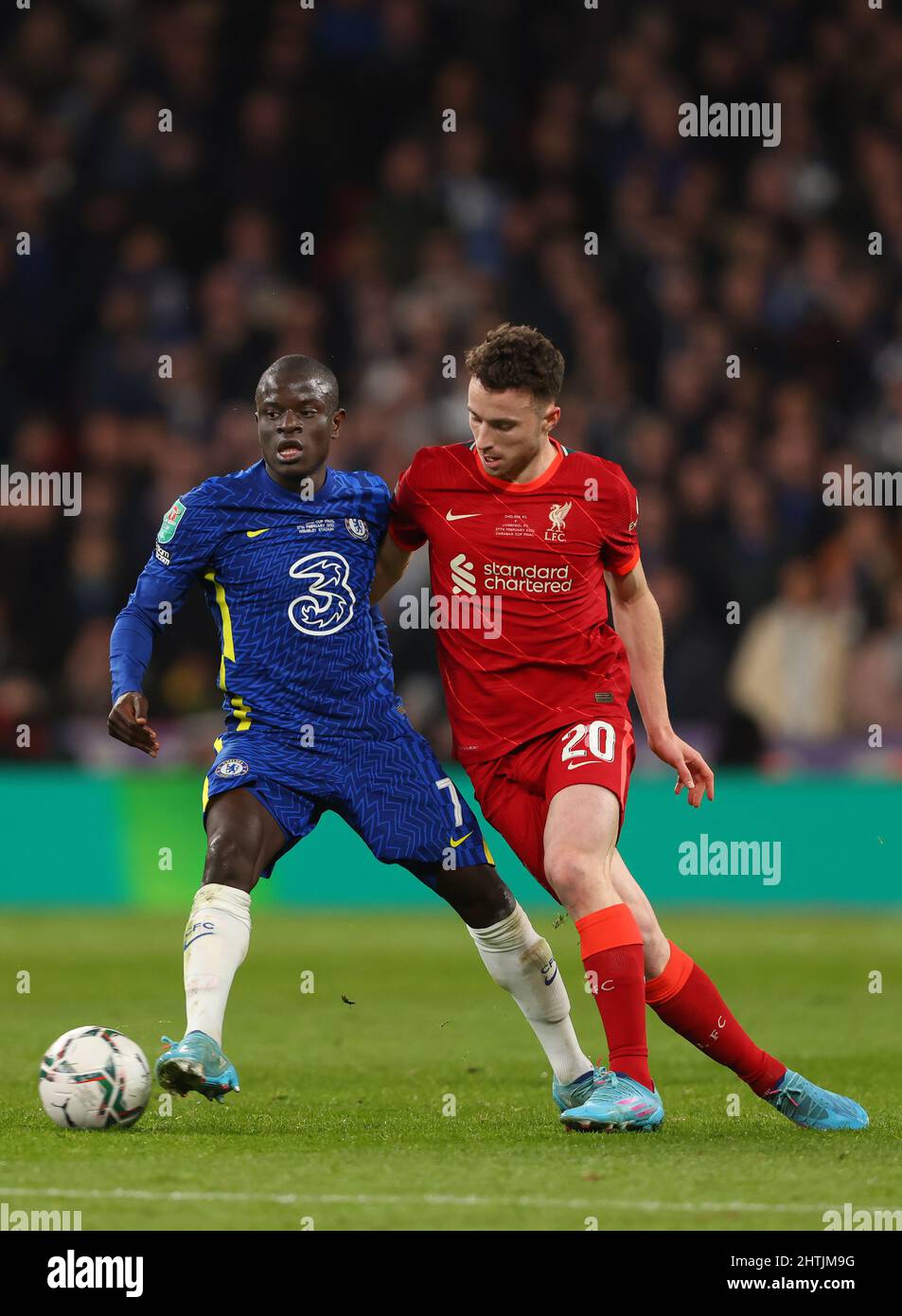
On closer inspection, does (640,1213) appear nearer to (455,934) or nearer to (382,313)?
(455,934)

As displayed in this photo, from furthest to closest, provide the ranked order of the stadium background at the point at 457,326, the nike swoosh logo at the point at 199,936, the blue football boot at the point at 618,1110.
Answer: the stadium background at the point at 457,326
the nike swoosh logo at the point at 199,936
the blue football boot at the point at 618,1110

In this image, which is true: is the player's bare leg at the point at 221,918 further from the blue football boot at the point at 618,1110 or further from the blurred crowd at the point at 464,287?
the blurred crowd at the point at 464,287

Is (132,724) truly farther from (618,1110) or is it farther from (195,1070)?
(618,1110)

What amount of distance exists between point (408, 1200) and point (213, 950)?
1385 millimetres

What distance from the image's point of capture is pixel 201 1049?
5.58 m

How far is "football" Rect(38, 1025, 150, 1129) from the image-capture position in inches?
228

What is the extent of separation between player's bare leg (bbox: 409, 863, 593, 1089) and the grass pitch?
202mm

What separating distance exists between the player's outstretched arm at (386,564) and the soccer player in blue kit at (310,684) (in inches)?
3.9

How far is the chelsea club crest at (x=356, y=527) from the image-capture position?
6391mm

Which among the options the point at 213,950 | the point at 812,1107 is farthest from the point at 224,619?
the point at 812,1107

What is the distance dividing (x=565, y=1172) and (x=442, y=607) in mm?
1909

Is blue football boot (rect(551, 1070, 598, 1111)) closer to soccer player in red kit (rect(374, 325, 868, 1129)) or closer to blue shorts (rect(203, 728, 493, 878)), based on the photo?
soccer player in red kit (rect(374, 325, 868, 1129))

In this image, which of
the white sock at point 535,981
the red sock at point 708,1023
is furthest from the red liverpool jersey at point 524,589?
the red sock at point 708,1023

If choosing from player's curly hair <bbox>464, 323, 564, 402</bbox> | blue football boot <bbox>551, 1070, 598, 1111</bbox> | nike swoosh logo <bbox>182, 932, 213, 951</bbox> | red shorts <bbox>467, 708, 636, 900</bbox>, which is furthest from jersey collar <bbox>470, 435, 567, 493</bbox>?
blue football boot <bbox>551, 1070, 598, 1111</bbox>
